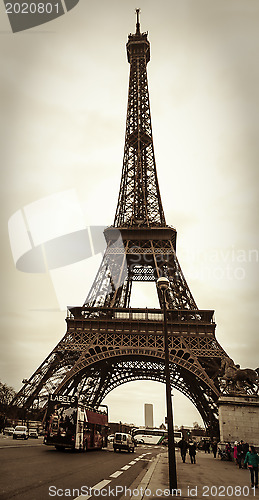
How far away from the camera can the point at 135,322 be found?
46.4 m

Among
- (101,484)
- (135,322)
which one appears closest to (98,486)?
(101,484)

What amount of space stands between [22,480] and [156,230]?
44.7 m

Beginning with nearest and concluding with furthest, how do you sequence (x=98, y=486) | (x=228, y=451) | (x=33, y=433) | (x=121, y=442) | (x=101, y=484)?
1. (x=98, y=486)
2. (x=101, y=484)
3. (x=228, y=451)
4. (x=121, y=442)
5. (x=33, y=433)

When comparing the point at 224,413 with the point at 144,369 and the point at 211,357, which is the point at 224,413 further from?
the point at 144,369

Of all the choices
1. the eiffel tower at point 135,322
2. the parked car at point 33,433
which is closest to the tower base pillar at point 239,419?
the eiffel tower at point 135,322

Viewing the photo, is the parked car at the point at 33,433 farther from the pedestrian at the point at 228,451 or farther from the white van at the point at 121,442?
the pedestrian at the point at 228,451

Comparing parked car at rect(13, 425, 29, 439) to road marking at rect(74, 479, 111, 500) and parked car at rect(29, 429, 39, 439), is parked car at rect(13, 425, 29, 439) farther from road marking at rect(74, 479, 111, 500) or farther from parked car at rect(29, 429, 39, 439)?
road marking at rect(74, 479, 111, 500)

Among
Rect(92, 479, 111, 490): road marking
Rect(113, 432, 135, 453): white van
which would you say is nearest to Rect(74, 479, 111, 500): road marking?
Rect(92, 479, 111, 490): road marking

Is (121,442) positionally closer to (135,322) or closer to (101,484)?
(135,322)

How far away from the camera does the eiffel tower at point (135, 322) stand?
136 feet

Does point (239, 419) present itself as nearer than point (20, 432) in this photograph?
Yes

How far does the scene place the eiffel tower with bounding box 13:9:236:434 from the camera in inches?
1638

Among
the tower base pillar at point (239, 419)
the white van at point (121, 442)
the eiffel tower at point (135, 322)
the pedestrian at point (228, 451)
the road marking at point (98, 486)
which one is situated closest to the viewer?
the road marking at point (98, 486)

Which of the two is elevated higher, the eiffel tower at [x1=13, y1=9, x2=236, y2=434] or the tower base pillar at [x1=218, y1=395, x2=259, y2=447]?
the eiffel tower at [x1=13, y1=9, x2=236, y2=434]
